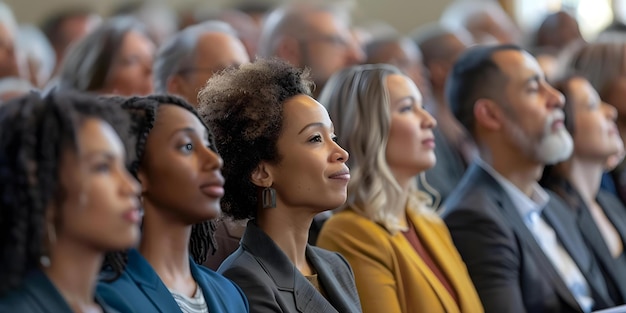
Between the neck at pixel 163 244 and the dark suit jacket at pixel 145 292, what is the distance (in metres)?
0.06

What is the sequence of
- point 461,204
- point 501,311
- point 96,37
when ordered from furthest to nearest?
point 96,37
point 461,204
point 501,311

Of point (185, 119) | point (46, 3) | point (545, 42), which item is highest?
point (185, 119)

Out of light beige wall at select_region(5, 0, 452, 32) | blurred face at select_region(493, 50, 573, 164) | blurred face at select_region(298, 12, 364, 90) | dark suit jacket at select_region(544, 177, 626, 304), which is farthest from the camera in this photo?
light beige wall at select_region(5, 0, 452, 32)

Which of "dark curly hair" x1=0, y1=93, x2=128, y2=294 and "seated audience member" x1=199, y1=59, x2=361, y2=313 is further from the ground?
"dark curly hair" x1=0, y1=93, x2=128, y2=294

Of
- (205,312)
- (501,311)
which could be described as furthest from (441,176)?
(205,312)

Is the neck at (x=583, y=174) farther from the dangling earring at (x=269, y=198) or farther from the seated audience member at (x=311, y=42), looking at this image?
the dangling earring at (x=269, y=198)

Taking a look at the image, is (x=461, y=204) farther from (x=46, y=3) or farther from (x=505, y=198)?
(x=46, y=3)

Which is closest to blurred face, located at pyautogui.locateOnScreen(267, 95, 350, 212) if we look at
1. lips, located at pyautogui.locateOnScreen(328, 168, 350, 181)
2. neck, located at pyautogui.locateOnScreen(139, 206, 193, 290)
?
lips, located at pyautogui.locateOnScreen(328, 168, 350, 181)

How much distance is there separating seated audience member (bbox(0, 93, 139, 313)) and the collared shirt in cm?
223

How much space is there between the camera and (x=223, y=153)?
9.46 feet

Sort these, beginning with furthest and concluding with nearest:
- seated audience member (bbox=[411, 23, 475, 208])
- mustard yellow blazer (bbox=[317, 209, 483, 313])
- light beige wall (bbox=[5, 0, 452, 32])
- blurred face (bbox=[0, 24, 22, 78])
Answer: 1. light beige wall (bbox=[5, 0, 452, 32])
2. blurred face (bbox=[0, 24, 22, 78])
3. seated audience member (bbox=[411, 23, 475, 208])
4. mustard yellow blazer (bbox=[317, 209, 483, 313])

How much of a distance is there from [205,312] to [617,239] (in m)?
2.50

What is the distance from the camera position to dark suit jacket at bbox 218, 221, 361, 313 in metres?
2.74

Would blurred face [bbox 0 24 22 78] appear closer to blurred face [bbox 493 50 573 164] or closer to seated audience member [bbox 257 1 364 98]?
seated audience member [bbox 257 1 364 98]
